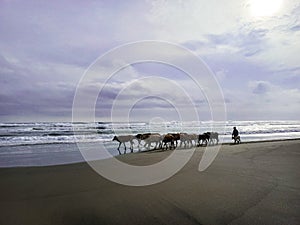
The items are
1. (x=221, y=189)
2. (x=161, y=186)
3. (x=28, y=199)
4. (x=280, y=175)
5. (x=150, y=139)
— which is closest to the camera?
(x=28, y=199)

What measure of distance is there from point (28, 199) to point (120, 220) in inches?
94.3

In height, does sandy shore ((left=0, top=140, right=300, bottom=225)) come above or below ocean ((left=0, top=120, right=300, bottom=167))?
below

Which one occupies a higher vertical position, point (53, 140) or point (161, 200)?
point (53, 140)

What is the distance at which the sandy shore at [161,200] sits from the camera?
168 inches

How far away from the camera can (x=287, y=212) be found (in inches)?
169

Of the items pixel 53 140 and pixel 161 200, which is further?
pixel 53 140

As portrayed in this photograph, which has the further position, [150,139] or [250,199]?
[150,139]

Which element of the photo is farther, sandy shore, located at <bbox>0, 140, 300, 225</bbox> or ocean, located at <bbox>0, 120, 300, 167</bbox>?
ocean, located at <bbox>0, 120, 300, 167</bbox>

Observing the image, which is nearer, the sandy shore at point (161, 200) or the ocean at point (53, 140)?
the sandy shore at point (161, 200)

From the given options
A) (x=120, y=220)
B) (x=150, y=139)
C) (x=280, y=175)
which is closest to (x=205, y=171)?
(x=280, y=175)

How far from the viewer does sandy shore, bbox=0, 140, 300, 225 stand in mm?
4262

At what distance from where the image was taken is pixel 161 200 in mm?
5195

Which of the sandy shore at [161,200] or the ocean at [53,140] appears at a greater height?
the ocean at [53,140]

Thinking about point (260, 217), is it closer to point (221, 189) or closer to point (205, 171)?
point (221, 189)
